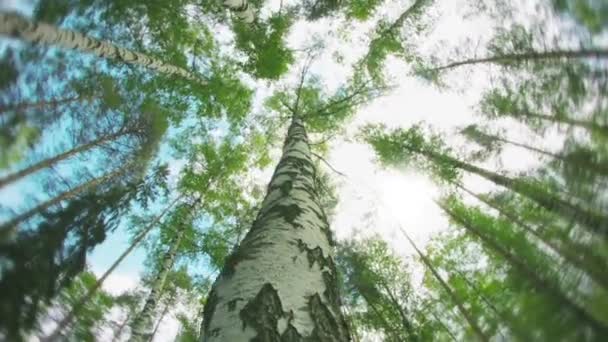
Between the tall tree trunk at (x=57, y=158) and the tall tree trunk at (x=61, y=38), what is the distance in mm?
949

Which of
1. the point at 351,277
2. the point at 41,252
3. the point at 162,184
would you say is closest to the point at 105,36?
the point at 162,184

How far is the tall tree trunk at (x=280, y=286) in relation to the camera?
63.4 inches

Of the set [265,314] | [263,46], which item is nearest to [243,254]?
[265,314]

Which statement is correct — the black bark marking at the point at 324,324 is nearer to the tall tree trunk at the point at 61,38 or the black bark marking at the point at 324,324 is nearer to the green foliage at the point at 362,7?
the tall tree trunk at the point at 61,38

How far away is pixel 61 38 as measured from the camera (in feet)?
11.0

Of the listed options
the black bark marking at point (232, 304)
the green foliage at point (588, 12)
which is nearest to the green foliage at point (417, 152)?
the green foliage at point (588, 12)

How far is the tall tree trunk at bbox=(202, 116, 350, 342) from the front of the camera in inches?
63.4

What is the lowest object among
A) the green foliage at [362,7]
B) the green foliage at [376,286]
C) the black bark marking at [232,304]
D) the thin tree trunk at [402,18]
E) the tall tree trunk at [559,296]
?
the tall tree trunk at [559,296]

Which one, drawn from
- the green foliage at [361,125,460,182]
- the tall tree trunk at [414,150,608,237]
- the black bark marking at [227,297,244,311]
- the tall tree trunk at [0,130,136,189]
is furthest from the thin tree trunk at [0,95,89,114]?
the green foliage at [361,125,460,182]

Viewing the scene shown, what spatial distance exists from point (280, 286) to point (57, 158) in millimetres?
4057

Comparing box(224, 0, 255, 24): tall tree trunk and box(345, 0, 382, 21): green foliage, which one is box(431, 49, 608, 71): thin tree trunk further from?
box(345, 0, 382, 21): green foliage

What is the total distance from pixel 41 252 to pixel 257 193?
888 centimetres

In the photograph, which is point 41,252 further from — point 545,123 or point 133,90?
point 133,90

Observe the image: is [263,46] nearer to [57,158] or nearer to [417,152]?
[417,152]
